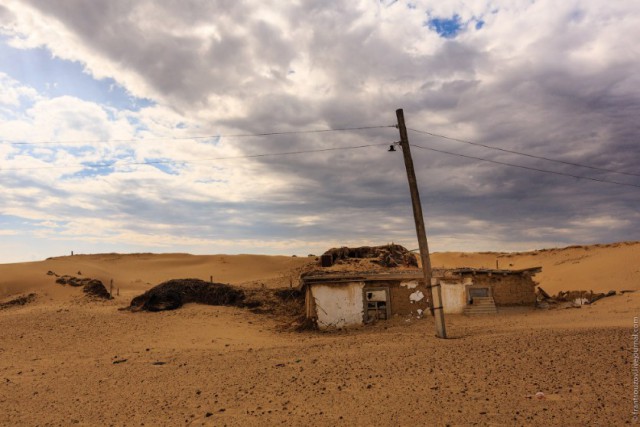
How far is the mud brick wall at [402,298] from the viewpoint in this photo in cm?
1925

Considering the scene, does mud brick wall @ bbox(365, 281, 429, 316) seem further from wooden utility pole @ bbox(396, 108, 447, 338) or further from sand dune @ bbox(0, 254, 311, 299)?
sand dune @ bbox(0, 254, 311, 299)

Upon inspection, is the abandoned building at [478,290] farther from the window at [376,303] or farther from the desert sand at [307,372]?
the window at [376,303]

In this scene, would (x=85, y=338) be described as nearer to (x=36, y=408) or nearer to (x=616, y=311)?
(x=36, y=408)

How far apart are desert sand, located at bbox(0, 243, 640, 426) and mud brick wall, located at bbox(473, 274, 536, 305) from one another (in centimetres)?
58

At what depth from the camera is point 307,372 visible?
9.99 meters

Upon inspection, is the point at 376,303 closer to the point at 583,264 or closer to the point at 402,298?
the point at 402,298

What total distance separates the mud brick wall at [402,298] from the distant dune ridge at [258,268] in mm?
8475

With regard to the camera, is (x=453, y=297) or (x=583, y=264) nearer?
(x=453, y=297)

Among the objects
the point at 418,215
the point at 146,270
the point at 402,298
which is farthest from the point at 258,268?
the point at 418,215

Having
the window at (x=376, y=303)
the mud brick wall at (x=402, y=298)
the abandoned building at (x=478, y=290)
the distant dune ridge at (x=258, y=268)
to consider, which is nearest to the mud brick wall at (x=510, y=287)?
the abandoned building at (x=478, y=290)

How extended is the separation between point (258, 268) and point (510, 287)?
119 feet

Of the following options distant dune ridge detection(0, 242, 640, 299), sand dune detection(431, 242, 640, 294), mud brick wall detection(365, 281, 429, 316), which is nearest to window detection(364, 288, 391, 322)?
mud brick wall detection(365, 281, 429, 316)

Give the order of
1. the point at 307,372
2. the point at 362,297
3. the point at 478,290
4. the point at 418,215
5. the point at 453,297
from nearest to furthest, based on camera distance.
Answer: the point at 307,372 < the point at 418,215 < the point at 362,297 < the point at 453,297 < the point at 478,290

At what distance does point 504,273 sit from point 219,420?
17.1m
